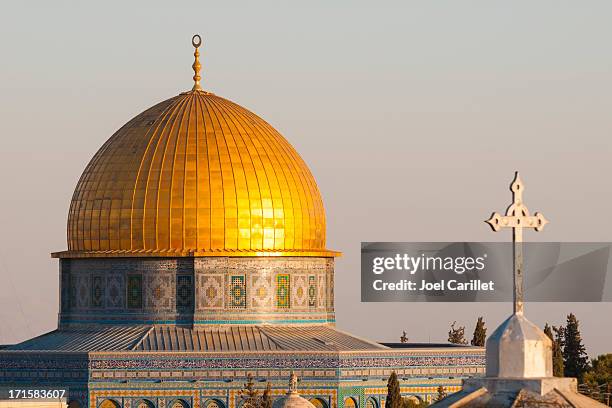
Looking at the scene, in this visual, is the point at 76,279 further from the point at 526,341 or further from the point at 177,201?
the point at 526,341

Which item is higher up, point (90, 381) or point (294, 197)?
point (294, 197)

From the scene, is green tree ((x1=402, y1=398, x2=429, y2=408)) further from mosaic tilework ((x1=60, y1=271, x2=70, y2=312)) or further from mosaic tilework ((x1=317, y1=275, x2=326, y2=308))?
mosaic tilework ((x1=60, y1=271, x2=70, y2=312))

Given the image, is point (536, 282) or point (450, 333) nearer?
point (536, 282)

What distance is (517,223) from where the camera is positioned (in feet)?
46.4

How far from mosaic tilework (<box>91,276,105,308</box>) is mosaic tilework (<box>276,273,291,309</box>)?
383 cm

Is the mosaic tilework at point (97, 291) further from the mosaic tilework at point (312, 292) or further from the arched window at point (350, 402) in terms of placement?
the arched window at point (350, 402)

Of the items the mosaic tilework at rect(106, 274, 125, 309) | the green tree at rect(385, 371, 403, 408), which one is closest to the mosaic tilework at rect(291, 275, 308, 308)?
the mosaic tilework at rect(106, 274, 125, 309)

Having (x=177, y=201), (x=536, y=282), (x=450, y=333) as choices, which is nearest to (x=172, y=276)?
(x=177, y=201)

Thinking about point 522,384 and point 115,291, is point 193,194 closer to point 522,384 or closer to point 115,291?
point 115,291

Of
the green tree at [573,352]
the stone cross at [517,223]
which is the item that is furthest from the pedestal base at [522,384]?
the green tree at [573,352]

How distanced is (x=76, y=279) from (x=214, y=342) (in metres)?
3.91

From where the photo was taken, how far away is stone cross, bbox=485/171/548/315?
1382cm

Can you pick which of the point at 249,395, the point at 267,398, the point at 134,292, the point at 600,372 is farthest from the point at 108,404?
the point at 600,372

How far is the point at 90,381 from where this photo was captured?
139 feet
